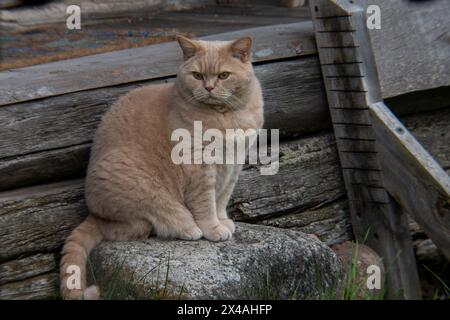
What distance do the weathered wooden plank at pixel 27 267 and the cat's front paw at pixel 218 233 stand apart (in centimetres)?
71

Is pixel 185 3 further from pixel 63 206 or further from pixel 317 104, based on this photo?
pixel 63 206

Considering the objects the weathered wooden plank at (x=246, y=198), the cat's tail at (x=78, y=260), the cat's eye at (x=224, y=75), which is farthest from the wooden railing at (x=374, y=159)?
the cat's tail at (x=78, y=260)

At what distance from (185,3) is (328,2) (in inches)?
73.5

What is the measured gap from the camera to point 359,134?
376cm

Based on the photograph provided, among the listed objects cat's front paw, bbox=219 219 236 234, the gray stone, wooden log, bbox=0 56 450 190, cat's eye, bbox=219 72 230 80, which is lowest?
the gray stone

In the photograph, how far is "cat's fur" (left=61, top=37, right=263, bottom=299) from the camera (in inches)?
123

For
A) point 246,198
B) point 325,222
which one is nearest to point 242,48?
point 246,198

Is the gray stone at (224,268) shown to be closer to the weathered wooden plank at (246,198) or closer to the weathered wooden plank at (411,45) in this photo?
the weathered wooden plank at (246,198)

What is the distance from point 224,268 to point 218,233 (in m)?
0.32

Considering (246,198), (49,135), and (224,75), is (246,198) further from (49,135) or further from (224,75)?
(49,135)

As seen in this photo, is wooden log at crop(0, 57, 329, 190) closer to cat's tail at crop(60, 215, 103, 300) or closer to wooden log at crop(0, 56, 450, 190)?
wooden log at crop(0, 56, 450, 190)

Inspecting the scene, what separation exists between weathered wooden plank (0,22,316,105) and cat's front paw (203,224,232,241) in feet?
2.65

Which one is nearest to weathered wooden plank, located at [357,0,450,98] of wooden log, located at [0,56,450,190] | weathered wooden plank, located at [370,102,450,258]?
weathered wooden plank, located at [370,102,450,258]
